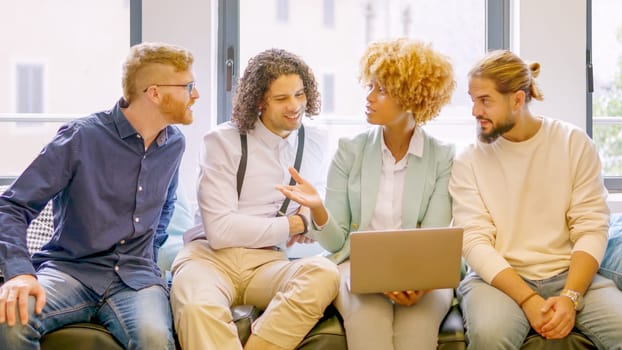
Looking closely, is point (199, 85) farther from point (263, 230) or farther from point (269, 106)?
point (263, 230)

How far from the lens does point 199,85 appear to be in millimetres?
3172

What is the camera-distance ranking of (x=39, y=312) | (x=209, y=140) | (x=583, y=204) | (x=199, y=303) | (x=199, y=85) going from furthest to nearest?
(x=199, y=85), (x=209, y=140), (x=583, y=204), (x=199, y=303), (x=39, y=312)

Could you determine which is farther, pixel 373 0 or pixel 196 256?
pixel 373 0

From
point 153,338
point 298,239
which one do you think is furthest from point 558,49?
point 153,338

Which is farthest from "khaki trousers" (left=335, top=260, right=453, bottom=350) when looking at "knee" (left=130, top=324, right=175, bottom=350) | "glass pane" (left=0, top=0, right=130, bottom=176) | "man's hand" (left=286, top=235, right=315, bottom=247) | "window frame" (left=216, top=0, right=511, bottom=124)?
"glass pane" (left=0, top=0, right=130, bottom=176)

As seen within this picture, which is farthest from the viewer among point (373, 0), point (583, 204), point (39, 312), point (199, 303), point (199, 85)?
point (373, 0)

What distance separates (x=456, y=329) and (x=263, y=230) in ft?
2.26

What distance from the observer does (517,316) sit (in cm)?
215

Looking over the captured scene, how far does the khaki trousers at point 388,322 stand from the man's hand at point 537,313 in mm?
244

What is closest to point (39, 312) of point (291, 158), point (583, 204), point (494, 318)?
point (291, 158)

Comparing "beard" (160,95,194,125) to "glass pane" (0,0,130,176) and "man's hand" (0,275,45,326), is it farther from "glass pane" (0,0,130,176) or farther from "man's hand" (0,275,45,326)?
"glass pane" (0,0,130,176)

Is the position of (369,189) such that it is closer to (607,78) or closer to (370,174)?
(370,174)

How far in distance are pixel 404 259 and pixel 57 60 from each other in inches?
83.7

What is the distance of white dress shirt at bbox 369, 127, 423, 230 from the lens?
8.20ft
